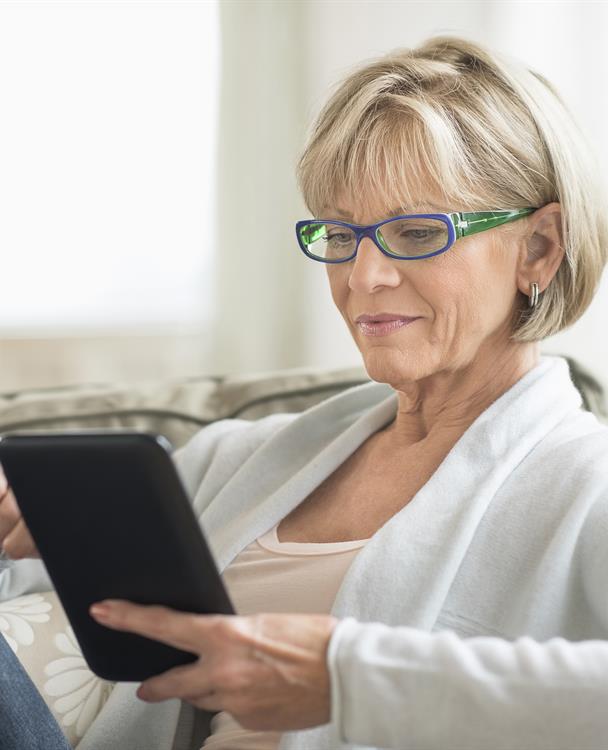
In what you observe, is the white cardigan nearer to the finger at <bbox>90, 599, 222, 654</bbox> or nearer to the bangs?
the finger at <bbox>90, 599, 222, 654</bbox>

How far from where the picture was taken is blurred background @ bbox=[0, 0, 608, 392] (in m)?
2.65

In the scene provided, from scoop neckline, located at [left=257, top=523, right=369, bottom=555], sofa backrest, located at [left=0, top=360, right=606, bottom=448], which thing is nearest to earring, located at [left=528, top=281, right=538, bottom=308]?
scoop neckline, located at [left=257, top=523, right=369, bottom=555]

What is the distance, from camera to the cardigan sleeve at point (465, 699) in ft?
2.64

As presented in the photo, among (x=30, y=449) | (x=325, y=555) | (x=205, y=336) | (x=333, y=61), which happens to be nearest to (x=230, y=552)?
(x=325, y=555)

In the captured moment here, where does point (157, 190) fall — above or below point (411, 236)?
below

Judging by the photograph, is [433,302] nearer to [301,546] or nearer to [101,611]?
[301,546]

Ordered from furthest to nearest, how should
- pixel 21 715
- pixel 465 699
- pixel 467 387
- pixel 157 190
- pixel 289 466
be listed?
pixel 157 190 < pixel 289 466 < pixel 467 387 < pixel 21 715 < pixel 465 699

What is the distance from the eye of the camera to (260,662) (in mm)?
841

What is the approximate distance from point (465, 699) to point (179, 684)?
0.26m

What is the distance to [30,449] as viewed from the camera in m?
0.87

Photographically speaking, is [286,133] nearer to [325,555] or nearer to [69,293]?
[69,293]

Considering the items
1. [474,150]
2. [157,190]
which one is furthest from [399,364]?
[157,190]

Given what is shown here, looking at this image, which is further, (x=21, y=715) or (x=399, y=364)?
(x=399, y=364)

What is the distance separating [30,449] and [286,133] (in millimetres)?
2002
